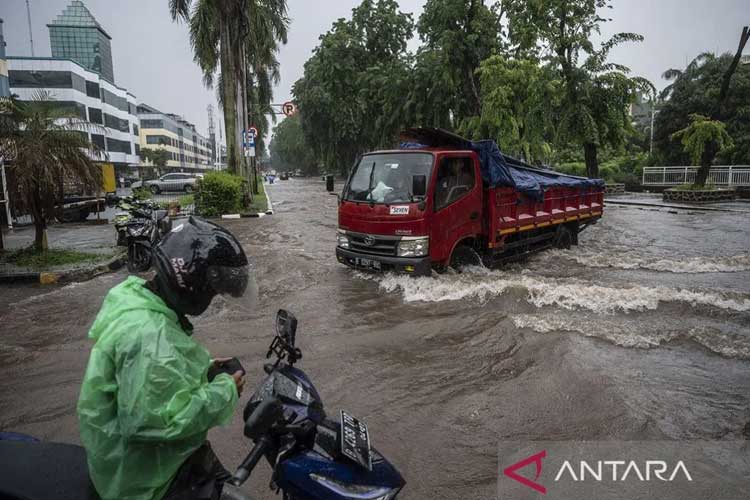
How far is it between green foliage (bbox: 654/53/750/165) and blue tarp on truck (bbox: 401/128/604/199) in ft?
91.1

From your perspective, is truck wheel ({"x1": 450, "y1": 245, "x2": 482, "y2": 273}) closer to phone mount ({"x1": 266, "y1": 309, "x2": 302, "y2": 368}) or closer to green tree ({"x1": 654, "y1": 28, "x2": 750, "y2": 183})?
phone mount ({"x1": 266, "y1": 309, "x2": 302, "y2": 368})

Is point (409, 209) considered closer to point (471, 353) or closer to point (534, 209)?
point (471, 353)

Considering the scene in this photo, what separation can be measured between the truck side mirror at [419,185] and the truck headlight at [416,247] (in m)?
0.68

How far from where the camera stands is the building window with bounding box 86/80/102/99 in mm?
59406

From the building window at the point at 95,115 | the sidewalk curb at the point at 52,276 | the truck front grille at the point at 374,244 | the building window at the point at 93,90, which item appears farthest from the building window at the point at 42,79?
the truck front grille at the point at 374,244

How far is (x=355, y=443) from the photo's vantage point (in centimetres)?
188

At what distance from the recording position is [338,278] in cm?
898

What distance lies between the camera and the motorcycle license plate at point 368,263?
7980 mm

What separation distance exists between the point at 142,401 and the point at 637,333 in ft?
18.9

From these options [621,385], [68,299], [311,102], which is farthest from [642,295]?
[311,102]

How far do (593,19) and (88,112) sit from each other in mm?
56443

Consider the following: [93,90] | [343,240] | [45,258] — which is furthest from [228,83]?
[93,90]

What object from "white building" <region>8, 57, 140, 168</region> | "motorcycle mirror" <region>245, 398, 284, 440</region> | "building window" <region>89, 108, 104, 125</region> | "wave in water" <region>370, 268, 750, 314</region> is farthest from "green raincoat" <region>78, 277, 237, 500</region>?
"building window" <region>89, 108, 104, 125</region>

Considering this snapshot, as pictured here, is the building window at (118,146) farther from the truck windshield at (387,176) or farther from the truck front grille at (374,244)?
the truck front grille at (374,244)
